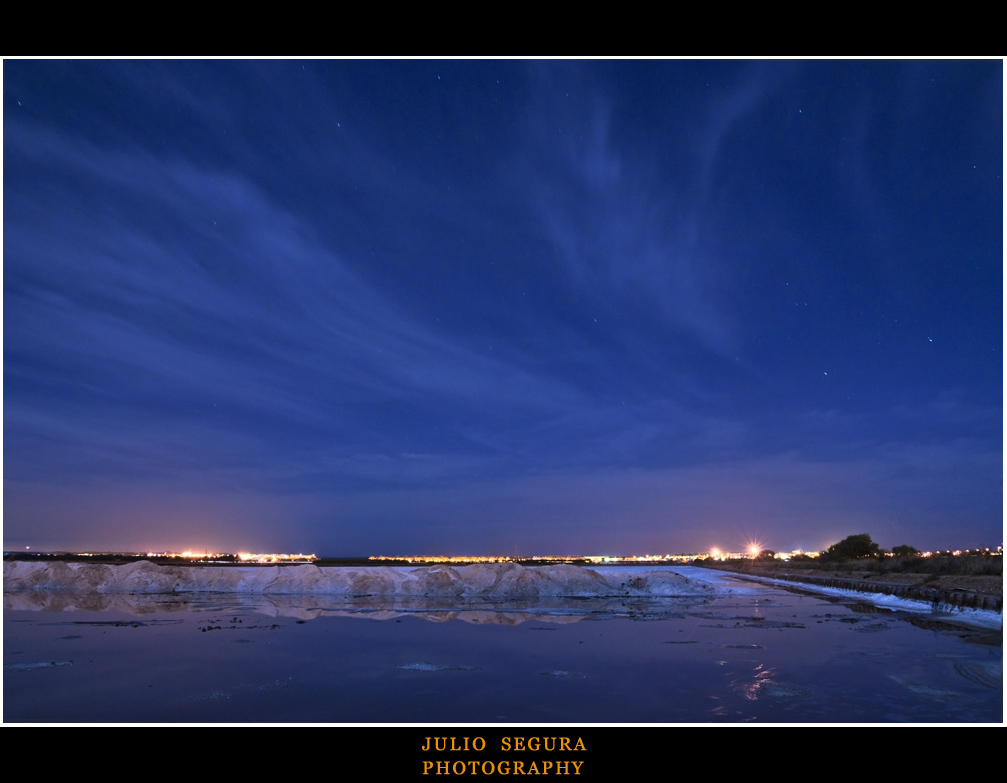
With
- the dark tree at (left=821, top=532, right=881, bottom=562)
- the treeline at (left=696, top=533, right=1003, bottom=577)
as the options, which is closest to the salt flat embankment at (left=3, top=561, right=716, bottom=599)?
the treeline at (left=696, top=533, right=1003, bottom=577)

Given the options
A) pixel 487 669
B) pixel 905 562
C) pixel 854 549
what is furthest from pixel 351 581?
pixel 854 549

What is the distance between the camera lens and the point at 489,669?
12469mm

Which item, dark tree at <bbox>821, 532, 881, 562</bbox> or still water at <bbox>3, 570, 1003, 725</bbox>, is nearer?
still water at <bbox>3, 570, 1003, 725</bbox>

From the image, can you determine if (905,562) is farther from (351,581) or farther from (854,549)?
(351,581)

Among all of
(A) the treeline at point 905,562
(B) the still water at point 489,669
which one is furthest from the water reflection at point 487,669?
(A) the treeline at point 905,562

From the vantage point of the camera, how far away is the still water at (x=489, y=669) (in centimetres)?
942

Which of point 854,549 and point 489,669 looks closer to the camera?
point 489,669

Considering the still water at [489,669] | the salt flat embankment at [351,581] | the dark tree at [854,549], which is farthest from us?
the dark tree at [854,549]

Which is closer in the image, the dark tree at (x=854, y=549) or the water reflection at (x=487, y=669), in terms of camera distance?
the water reflection at (x=487, y=669)

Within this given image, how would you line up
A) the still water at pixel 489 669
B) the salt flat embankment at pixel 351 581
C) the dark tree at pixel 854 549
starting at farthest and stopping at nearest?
1. the dark tree at pixel 854 549
2. the salt flat embankment at pixel 351 581
3. the still water at pixel 489 669

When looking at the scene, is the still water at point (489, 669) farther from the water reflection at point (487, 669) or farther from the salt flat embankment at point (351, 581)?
the salt flat embankment at point (351, 581)

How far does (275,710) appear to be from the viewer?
9.32 m

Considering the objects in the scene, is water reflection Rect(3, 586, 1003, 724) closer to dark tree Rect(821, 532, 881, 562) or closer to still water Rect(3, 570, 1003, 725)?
still water Rect(3, 570, 1003, 725)

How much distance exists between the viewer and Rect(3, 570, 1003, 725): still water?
9422 millimetres
